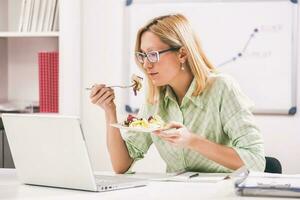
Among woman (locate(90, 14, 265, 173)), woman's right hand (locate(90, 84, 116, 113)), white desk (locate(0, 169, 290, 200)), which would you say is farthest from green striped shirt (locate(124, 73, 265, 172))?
white desk (locate(0, 169, 290, 200))

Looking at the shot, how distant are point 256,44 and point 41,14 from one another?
1.29 m

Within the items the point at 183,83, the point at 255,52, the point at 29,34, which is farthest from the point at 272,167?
the point at 29,34

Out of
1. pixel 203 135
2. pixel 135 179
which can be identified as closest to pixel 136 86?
pixel 203 135

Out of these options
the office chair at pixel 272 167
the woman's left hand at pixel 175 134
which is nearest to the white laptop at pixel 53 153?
the woman's left hand at pixel 175 134

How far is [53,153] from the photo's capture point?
5.15 feet

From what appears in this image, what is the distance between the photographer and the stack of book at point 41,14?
126 inches

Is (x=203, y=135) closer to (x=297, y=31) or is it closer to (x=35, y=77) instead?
(x=297, y=31)

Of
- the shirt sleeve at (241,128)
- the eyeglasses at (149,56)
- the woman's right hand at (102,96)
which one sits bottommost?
the shirt sleeve at (241,128)

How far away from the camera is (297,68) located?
319 cm

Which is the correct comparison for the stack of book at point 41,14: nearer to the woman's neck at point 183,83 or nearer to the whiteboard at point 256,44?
the whiteboard at point 256,44

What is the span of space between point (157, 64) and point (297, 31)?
4.38ft

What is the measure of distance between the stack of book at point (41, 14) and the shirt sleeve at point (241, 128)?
144cm

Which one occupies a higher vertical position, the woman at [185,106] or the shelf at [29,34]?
the shelf at [29,34]

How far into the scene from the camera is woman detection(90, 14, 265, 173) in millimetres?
2008
